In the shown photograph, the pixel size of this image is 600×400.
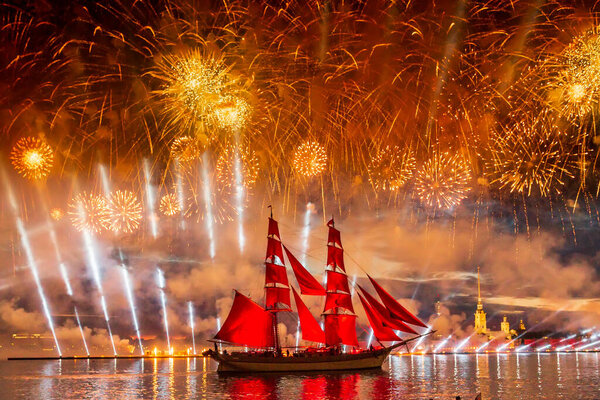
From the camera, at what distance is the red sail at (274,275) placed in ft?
301

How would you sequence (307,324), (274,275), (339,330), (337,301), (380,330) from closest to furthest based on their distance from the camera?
(380,330)
(307,324)
(274,275)
(339,330)
(337,301)

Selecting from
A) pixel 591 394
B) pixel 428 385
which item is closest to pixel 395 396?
pixel 428 385

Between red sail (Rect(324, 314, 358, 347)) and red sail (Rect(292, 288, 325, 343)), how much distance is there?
288 centimetres

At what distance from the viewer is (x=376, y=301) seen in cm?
8969

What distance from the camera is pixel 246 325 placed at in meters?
82.6

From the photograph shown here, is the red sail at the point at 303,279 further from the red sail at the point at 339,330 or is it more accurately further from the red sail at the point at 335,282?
the red sail at the point at 339,330

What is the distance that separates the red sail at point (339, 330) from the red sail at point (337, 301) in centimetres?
147

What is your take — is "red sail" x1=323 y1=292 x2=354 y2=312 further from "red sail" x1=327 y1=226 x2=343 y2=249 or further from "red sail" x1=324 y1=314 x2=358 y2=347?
"red sail" x1=327 y1=226 x2=343 y2=249

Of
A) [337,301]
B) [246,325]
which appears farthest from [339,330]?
[246,325]

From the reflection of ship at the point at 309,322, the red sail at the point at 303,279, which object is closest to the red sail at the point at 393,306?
the reflection of ship at the point at 309,322

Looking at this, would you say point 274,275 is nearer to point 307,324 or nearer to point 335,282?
point 307,324

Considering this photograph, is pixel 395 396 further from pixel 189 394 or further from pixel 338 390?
pixel 189 394

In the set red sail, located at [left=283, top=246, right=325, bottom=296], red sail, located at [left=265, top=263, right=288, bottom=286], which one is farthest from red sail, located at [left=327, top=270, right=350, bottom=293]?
red sail, located at [left=265, top=263, right=288, bottom=286]

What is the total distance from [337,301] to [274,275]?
38.5ft
